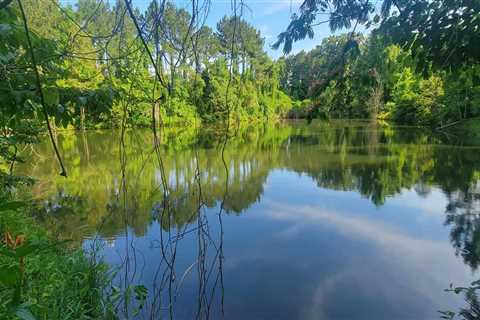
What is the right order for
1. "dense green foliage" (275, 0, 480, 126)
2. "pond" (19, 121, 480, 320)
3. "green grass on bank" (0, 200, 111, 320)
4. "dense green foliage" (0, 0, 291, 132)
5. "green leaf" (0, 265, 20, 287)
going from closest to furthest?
"green leaf" (0, 265, 20, 287), "dense green foliage" (0, 0, 291, 132), "dense green foliage" (275, 0, 480, 126), "green grass on bank" (0, 200, 111, 320), "pond" (19, 121, 480, 320)

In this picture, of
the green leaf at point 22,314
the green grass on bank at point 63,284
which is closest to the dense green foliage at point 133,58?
the green leaf at point 22,314

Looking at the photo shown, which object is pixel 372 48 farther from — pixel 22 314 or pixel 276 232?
pixel 276 232

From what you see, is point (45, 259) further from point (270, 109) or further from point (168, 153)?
point (270, 109)

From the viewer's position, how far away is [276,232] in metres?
6.62

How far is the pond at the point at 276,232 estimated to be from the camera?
138 inches

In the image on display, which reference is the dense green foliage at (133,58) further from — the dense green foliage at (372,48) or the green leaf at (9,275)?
the green leaf at (9,275)

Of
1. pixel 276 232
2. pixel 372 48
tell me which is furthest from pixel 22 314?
pixel 276 232

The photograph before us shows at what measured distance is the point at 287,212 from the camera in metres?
7.87

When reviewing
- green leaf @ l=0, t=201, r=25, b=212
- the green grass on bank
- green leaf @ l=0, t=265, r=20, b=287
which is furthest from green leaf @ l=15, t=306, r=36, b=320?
the green grass on bank

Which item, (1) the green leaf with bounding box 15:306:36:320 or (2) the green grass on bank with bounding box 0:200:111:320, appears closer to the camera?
(1) the green leaf with bounding box 15:306:36:320

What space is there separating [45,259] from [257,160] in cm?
1149

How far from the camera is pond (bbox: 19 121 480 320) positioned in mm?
3506

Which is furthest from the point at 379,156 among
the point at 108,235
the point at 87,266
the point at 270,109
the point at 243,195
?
the point at 270,109

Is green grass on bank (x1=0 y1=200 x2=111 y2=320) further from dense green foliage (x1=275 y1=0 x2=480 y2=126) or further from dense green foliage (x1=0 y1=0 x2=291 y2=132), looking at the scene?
dense green foliage (x1=275 y1=0 x2=480 y2=126)
